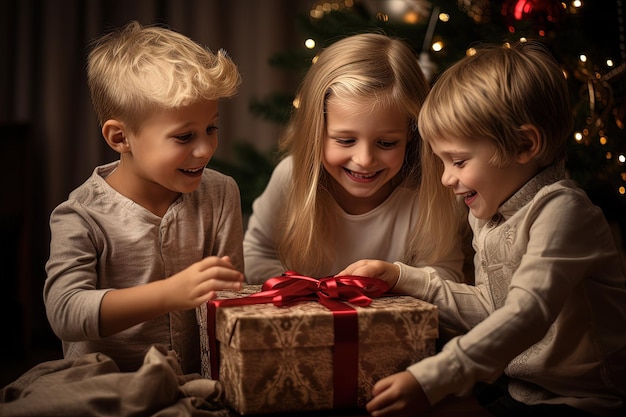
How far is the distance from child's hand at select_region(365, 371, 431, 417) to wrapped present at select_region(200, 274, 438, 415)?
0.05m

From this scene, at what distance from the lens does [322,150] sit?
1.42 meters

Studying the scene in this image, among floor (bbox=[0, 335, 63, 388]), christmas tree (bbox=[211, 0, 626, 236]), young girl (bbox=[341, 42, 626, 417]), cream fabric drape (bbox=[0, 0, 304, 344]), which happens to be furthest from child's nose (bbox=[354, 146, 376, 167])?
cream fabric drape (bbox=[0, 0, 304, 344])

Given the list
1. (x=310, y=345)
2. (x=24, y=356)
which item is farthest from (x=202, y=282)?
(x=24, y=356)

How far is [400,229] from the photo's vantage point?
1517mm

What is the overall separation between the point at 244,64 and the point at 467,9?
1.30 metres

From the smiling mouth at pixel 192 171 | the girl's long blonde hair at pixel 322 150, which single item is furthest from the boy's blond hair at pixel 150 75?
the girl's long blonde hair at pixel 322 150

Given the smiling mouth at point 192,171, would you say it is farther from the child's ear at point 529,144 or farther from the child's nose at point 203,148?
the child's ear at point 529,144

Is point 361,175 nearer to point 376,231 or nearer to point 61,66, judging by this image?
point 376,231

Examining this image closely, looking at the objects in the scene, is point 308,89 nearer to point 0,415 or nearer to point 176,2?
point 0,415

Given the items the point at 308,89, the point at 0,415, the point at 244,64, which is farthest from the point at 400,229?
the point at 244,64

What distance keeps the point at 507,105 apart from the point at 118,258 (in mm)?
662

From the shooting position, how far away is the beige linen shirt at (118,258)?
3.63 feet

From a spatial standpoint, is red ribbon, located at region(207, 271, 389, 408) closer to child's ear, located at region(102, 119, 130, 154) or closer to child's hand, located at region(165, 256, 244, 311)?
child's hand, located at region(165, 256, 244, 311)

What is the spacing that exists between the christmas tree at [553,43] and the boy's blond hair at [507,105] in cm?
38
